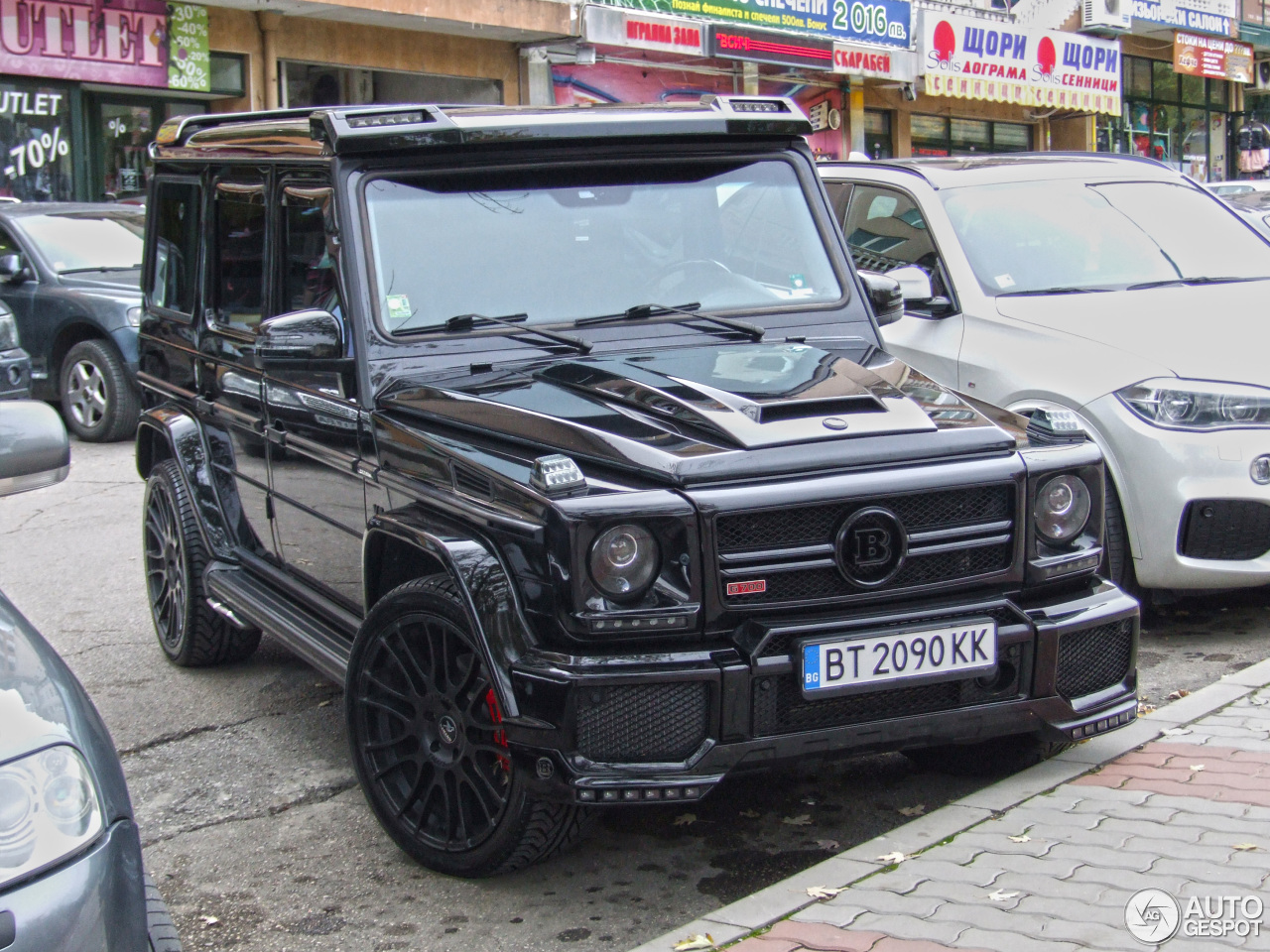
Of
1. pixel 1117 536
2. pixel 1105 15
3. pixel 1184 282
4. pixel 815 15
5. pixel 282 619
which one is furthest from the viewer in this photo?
pixel 1105 15

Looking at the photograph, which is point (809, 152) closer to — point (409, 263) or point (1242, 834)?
point (409, 263)

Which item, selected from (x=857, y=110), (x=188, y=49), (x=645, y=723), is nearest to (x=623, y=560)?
(x=645, y=723)

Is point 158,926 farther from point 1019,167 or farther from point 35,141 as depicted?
point 35,141

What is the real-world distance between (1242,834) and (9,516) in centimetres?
766

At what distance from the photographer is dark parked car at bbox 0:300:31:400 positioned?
33.0 ft

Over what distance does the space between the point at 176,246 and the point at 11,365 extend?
190 inches

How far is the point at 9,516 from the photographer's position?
905 cm

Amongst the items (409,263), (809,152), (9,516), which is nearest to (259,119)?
(409,263)

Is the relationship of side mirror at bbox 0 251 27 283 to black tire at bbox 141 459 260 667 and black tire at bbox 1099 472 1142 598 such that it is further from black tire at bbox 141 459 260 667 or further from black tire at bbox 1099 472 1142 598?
black tire at bbox 1099 472 1142 598

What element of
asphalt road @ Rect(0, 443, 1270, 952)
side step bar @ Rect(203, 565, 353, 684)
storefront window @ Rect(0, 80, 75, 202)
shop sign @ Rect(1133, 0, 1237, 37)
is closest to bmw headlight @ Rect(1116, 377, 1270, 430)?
asphalt road @ Rect(0, 443, 1270, 952)

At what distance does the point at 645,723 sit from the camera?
10.7ft

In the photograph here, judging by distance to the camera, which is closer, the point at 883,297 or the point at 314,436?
the point at 314,436

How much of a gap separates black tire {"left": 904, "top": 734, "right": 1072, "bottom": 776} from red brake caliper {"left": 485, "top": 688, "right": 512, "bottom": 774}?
51.3 inches

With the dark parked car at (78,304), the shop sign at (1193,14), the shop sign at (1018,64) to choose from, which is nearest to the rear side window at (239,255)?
the dark parked car at (78,304)
